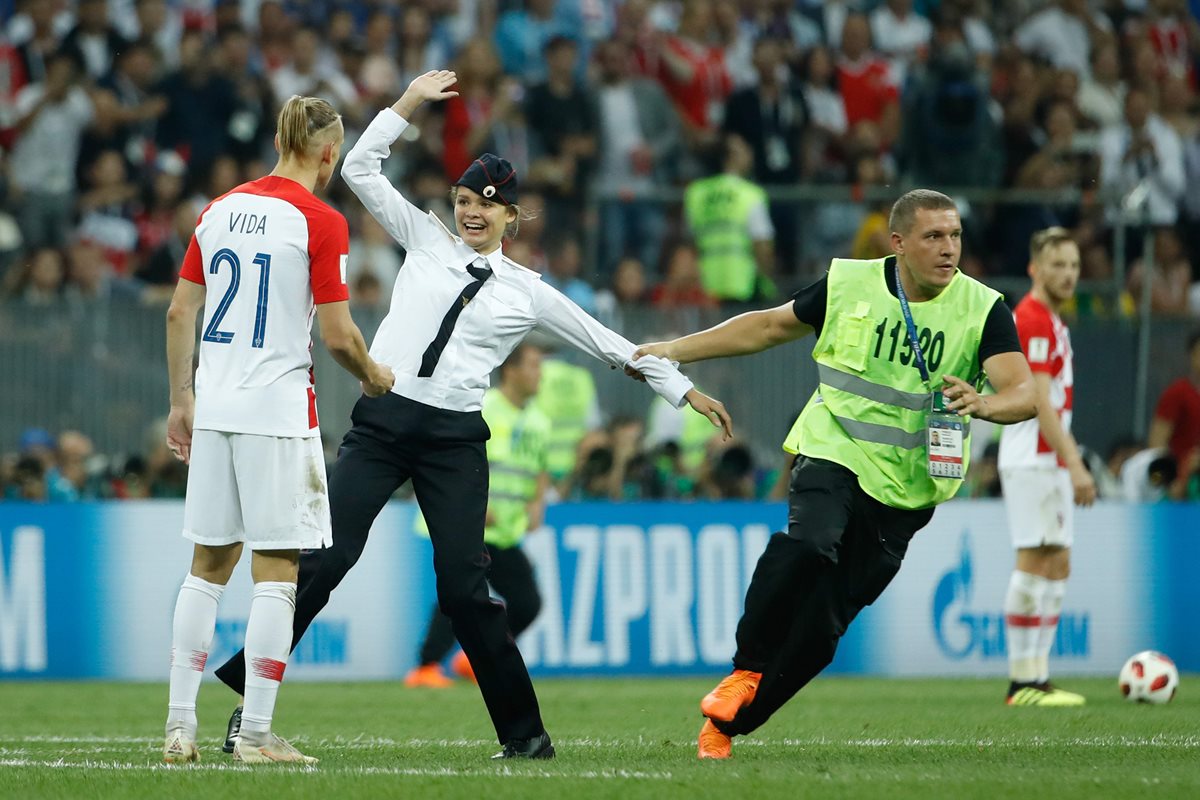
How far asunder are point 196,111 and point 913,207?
34.1 ft

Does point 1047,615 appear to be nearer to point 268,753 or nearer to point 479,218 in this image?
point 479,218

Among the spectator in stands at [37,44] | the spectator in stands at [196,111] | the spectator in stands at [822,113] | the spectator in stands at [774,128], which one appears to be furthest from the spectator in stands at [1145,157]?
the spectator in stands at [37,44]

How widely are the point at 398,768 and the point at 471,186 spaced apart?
2362 mm

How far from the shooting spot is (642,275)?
643 inches

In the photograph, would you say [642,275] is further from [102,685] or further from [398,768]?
[398,768]

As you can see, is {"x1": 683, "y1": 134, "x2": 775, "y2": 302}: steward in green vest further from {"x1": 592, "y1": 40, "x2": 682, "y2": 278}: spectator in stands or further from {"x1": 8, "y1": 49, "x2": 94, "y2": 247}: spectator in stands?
{"x1": 8, "y1": 49, "x2": 94, "y2": 247}: spectator in stands

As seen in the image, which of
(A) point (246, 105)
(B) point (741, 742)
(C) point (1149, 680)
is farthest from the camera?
(A) point (246, 105)

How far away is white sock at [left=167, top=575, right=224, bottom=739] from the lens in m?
6.97

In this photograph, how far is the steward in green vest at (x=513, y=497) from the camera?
13055 millimetres

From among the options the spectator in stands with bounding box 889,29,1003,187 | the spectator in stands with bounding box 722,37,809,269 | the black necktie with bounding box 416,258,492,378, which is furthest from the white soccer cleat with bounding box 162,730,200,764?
the spectator in stands with bounding box 889,29,1003,187

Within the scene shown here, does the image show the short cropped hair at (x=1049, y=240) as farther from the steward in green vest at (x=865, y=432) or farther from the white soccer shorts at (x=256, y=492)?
the white soccer shorts at (x=256, y=492)

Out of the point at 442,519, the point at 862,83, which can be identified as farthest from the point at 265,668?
the point at 862,83

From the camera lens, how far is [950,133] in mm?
17844

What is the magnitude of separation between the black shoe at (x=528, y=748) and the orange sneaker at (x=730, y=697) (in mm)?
654
